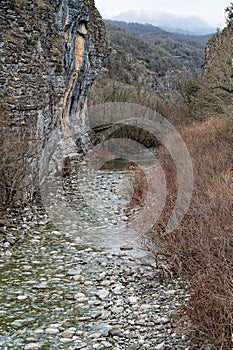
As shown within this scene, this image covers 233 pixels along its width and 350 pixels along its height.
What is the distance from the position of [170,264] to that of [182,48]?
4606 inches

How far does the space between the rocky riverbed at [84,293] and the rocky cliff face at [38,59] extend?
3.39 metres

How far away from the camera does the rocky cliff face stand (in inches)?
531

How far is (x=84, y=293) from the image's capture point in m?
8.33

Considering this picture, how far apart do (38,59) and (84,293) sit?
8.91 m

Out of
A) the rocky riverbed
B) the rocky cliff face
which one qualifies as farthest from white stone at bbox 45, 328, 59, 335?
the rocky cliff face

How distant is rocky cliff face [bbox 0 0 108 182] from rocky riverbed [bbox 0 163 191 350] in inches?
133

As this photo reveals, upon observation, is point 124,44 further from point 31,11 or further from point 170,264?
point 170,264

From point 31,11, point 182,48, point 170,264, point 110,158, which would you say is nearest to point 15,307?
point 170,264

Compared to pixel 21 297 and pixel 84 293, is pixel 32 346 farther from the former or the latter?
pixel 84 293

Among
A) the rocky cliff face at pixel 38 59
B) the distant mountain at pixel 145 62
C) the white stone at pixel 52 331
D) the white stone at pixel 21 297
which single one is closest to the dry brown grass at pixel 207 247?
the white stone at pixel 52 331

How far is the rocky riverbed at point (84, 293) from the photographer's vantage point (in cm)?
672

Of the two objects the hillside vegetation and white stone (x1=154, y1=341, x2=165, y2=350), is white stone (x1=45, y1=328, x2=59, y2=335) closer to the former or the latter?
white stone (x1=154, y1=341, x2=165, y2=350)

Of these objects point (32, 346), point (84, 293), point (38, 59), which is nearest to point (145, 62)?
point (38, 59)

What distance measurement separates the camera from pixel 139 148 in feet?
91.2
